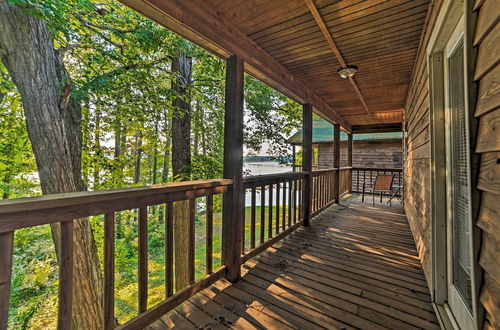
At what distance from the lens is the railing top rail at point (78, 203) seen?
919 mm

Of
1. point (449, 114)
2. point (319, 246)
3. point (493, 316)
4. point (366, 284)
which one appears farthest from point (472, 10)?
point (319, 246)

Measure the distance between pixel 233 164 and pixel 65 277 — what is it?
1.40 meters

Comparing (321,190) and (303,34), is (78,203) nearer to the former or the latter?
(303,34)

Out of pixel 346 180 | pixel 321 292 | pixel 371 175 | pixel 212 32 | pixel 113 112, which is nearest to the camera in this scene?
pixel 212 32

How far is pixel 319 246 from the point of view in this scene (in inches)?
115

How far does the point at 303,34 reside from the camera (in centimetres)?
221

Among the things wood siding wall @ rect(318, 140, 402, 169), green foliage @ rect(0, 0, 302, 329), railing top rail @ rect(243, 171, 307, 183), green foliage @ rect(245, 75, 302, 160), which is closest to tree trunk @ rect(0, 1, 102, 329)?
green foliage @ rect(0, 0, 302, 329)

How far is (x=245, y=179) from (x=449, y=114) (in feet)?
5.80

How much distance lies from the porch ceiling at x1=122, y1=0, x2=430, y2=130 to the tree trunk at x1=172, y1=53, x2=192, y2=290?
2.28m

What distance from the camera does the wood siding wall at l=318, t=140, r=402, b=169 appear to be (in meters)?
8.71

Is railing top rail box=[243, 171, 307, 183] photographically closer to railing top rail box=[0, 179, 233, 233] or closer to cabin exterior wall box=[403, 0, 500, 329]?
railing top rail box=[0, 179, 233, 233]

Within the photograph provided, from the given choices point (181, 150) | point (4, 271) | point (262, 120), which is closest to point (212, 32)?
point (4, 271)

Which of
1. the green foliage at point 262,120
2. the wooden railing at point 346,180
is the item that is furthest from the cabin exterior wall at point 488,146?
the wooden railing at point 346,180

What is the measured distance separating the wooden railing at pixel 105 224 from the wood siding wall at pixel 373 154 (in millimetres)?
9183
